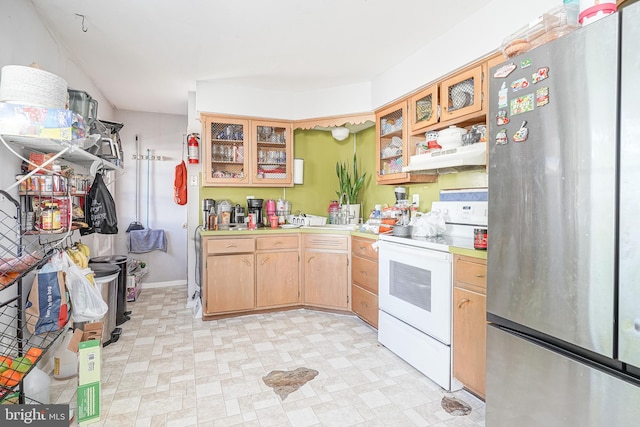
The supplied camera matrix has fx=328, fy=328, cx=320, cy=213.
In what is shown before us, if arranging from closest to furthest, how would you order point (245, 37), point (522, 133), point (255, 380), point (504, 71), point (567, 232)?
point (567, 232)
point (522, 133)
point (504, 71)
point (255, 380)
point (245, 37)

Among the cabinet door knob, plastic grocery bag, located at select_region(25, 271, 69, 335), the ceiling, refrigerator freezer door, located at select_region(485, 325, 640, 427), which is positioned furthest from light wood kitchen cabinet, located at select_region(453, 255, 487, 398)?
plastic grocery bag, located at select_region(25, 271, 69, 335)

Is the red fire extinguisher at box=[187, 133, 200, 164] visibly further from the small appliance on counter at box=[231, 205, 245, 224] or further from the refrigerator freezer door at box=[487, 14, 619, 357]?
the refrigerator freezer door at box=[487, 14, 619, 357]

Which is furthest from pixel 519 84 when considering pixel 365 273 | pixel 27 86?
pixel 27 86

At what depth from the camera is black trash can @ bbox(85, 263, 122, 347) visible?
273 centimetres

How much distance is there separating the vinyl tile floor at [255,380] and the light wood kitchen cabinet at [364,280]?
162 mm

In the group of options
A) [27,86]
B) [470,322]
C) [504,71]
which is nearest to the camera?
[504,71]

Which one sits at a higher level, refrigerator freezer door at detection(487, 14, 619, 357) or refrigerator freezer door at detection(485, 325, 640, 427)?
refrigerator freezer door at detection(487, 14, 619, 357)

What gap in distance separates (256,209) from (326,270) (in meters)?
1.11

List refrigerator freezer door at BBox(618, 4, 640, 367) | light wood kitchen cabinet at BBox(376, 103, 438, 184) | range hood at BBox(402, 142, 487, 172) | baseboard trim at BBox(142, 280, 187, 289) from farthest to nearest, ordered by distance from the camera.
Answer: baseboard trim at BBox(142, 280, 187, 289) < light wood kitchen cabinet at BBox(376, 103, 438, 184) < range hood at BBox(402, 142, 487, 172) < refrigerator freezer door at BBox(618, 4, 640, 367)

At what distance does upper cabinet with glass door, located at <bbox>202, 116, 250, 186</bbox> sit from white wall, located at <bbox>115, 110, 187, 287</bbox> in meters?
1.47

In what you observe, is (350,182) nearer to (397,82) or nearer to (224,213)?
(397,82)

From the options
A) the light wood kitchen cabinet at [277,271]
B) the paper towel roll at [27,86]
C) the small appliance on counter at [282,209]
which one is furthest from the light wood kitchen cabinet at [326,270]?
the paper towel roll at [27,86]

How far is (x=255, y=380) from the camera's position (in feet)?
7.25

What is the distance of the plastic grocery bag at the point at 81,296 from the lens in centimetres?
202
